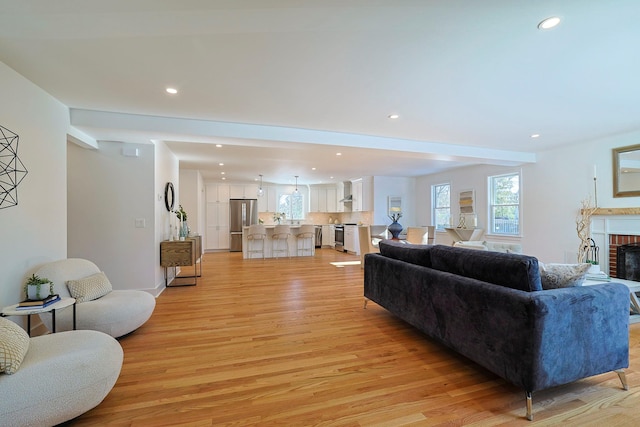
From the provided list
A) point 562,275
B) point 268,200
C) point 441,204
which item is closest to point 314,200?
point 268,200

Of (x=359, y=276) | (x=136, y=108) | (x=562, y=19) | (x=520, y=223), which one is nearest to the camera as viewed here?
(x=562, y=19)

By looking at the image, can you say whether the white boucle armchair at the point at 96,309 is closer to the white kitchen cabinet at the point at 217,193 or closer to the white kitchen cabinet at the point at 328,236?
the white kitchen cabinet at the point at 217,193

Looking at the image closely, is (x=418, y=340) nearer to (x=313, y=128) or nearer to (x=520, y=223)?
(x=313, y=128)

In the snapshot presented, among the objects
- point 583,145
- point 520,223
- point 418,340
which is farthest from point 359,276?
point 583,145

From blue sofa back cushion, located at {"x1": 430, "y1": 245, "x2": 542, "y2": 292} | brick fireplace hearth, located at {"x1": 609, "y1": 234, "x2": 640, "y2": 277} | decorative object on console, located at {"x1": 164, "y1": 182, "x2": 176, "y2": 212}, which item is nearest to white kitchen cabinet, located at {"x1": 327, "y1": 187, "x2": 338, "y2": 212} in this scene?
decorative object on console, located at {"x1": 164, "y1": 182, "x2": 176, "y2": 212}

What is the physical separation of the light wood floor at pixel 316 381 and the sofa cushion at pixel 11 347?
1.70 ft

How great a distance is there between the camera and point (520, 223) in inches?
248

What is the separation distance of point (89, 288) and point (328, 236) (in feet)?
28.1

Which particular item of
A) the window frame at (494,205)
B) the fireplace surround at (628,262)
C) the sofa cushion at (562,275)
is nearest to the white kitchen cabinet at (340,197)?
the window frame at (494,205)

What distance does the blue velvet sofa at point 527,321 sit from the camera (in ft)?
5.77

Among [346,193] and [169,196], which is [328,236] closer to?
[346,193]

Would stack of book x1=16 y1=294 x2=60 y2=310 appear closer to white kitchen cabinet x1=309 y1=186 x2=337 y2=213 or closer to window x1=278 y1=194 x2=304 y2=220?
window x1=278 y1=194 x2=304 y2=220

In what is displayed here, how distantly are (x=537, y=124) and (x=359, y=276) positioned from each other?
3.90 m

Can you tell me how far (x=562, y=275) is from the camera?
2018mm
